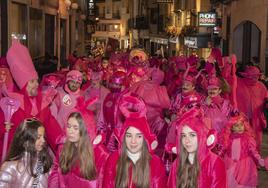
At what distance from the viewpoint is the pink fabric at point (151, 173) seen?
4.98m

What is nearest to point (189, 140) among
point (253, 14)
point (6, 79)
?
point (6, 79)

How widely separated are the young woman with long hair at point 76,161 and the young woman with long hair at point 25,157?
0.51 metres

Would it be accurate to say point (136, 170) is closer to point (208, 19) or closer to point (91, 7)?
point (208, 19)

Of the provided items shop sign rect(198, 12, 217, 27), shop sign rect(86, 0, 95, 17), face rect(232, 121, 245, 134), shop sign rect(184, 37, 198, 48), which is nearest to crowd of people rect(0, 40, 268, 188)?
face rect(232, 121, 245, 134)

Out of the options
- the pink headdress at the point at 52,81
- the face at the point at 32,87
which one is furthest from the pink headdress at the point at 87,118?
the pink headdress at the point at 52,81

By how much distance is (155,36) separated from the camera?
5956cm

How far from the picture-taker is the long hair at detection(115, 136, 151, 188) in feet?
16.1

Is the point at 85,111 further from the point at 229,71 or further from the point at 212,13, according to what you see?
the point at 212,13

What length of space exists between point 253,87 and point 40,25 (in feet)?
40.9

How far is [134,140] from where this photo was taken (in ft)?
16.3

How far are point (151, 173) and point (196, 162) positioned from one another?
39 centimetres

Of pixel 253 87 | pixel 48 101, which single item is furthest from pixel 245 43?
pixel 48 101

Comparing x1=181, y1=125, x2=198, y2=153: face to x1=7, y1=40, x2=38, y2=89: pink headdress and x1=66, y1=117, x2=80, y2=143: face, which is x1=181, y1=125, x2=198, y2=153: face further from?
x1=7, y1=40, x2=38, y2=89: pink headdress

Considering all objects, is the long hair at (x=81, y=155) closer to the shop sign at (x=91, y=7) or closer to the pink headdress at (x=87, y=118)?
the pink headdress at (x=87, y=118)
